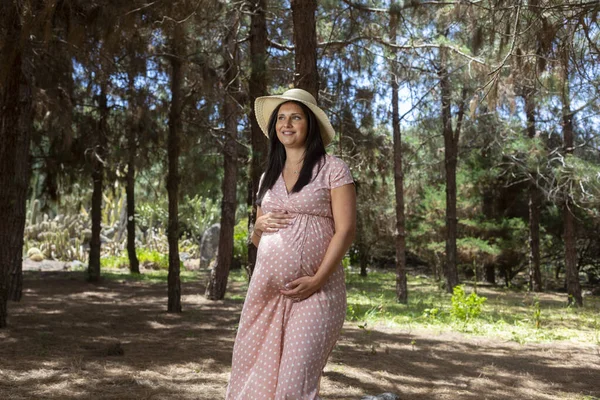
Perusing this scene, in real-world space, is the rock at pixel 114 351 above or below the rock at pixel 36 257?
below

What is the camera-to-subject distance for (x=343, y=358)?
20.6 ft

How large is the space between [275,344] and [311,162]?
2.42ft

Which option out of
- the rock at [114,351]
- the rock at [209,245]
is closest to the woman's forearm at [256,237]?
the rock at [114,351]

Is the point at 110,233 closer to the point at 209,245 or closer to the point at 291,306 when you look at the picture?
the point at 209,245

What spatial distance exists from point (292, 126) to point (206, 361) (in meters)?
3.73

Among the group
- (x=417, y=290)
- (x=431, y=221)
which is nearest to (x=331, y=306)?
(x=417, y=290)

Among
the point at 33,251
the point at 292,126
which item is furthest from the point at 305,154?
the point at 33,251

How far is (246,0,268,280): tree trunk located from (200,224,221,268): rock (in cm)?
1361

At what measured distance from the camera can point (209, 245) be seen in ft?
67.9

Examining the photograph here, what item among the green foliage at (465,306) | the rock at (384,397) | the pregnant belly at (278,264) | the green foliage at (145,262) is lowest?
the rock at (384,397)

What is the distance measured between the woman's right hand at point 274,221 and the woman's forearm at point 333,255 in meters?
0.21

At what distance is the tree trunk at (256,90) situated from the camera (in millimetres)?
6223

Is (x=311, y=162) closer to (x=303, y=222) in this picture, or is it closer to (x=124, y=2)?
(x=303, y=222)

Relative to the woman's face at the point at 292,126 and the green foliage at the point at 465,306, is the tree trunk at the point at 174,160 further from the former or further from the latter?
the woman's face at the point at 292,126
